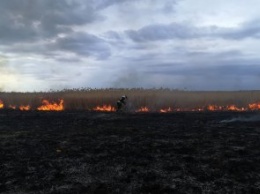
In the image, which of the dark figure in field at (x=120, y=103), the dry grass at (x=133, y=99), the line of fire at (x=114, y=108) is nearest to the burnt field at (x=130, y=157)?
the dark figure in field at (x=120, y=103)

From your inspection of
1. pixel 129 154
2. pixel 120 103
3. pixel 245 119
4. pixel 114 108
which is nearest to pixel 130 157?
pixel 129 154

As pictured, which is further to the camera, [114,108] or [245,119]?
[114,108]

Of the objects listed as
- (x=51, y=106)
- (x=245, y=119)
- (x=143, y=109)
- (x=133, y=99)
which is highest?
(x=133, y=99)

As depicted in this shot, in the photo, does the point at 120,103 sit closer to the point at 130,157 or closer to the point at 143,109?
the point at 143,109

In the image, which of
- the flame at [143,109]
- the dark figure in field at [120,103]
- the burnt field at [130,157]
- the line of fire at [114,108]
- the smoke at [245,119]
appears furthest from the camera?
the line of fire at [114,108]

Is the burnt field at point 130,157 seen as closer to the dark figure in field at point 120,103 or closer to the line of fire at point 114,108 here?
the dark figure in field at point 120,103

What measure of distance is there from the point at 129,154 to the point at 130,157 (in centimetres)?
60

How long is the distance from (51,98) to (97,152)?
31289mm

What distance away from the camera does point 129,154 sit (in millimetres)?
19109

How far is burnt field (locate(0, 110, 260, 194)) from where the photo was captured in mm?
14859

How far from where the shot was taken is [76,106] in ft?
154

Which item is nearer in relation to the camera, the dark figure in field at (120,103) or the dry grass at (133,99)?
the dark figure in field at (120,103)

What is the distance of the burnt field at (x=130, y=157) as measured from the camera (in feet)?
48.8

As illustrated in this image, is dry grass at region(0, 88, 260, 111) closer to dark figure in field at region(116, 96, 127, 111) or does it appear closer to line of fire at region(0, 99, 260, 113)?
line of fire at region(0, 99, 260, 113)
